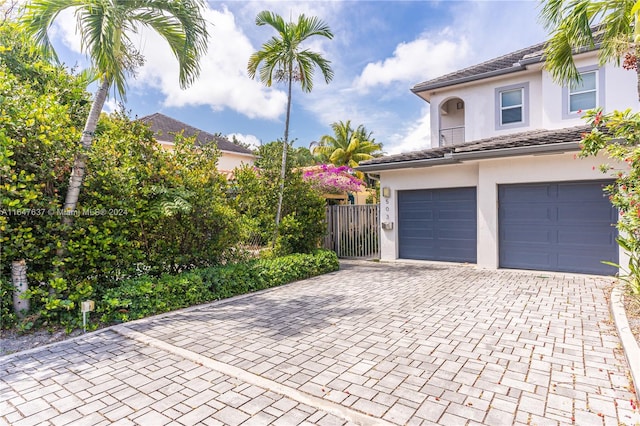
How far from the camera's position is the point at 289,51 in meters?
10.4

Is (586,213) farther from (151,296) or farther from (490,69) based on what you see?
(151,296)

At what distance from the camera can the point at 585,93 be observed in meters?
11.4

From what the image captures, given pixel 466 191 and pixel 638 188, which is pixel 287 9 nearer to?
pixel 466 191

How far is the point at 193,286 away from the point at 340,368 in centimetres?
386

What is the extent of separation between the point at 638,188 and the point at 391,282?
5.17 meters

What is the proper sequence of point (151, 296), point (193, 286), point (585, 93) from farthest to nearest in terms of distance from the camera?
point (585, 93) < point (193, 286) < point (151, 296)

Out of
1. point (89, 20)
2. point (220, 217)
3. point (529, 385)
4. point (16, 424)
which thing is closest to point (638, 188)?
point (529, 385)

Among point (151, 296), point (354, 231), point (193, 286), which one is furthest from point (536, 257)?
point (151, 296)

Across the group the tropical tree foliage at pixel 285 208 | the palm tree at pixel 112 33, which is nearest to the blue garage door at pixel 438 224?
the tropical tree foliage at pixel 285 208

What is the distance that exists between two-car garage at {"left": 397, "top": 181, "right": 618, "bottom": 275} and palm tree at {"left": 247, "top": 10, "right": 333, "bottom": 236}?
4718 mm

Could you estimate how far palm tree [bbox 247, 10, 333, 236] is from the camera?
10086 mm

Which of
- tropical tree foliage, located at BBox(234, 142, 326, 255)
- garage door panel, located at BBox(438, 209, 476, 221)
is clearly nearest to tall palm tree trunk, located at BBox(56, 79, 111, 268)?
tropical tree foliage, located at BBox(234, 142, 326, 255)

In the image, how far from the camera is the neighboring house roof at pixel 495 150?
8727mm

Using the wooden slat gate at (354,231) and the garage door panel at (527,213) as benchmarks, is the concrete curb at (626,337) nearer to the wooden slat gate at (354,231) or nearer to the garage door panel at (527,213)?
the garage door panel at (527,213)
